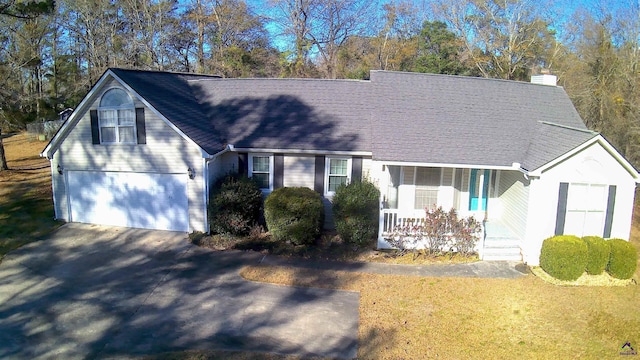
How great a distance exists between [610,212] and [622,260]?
1.56 metres

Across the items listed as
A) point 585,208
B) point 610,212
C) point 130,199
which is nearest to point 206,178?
point 130,199

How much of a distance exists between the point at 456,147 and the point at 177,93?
10.7m

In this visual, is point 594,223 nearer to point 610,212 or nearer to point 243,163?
point 610,212

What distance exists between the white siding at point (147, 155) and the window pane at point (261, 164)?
2244 mm

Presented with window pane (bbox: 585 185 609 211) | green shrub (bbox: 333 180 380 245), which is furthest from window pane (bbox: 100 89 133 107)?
window pane (bbox: 585 185 609 211)

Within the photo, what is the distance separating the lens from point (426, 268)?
1254cm

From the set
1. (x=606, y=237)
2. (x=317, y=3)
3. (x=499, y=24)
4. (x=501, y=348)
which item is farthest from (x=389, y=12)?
(x=501, y=348)

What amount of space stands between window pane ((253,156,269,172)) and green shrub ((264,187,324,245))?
6.77 feet

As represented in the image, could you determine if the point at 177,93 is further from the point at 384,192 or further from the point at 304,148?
the point at 384,192

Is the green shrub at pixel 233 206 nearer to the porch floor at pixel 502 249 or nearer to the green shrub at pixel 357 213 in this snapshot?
the green shrub at pixel 357 213

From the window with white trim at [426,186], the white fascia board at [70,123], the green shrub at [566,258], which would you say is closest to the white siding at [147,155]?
the white fascia board at [70,123]

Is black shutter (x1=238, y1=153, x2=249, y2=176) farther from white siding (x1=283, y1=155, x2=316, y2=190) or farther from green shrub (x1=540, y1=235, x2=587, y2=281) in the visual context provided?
green shrub (x1=540, y1=235, x2=587, y2=281)

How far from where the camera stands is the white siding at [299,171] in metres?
15.4

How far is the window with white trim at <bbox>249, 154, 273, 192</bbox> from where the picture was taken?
1570 centimetres
